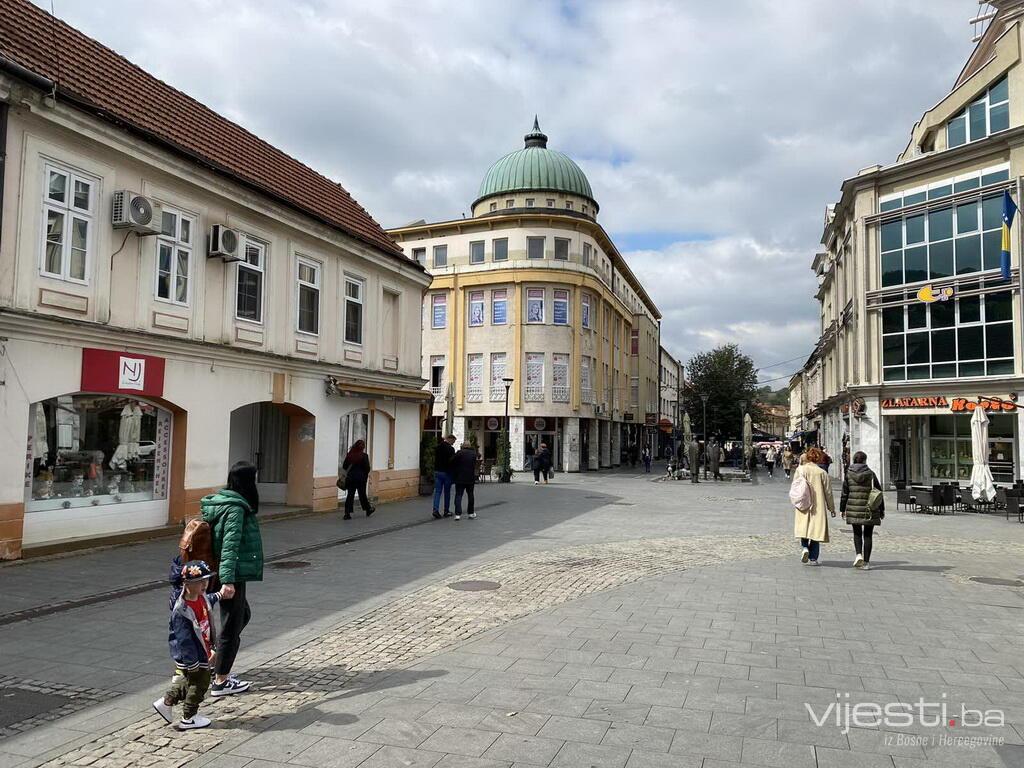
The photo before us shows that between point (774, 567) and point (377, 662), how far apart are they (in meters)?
6.77

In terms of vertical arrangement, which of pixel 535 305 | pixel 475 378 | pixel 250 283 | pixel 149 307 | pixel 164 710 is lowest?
pixel 164 710

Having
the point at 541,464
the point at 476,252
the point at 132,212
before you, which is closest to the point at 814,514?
the point at 132,212

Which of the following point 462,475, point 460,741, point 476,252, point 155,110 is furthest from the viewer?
point 476,252

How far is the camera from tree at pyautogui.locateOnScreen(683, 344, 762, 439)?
56344mm

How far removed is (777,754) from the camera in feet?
13.7

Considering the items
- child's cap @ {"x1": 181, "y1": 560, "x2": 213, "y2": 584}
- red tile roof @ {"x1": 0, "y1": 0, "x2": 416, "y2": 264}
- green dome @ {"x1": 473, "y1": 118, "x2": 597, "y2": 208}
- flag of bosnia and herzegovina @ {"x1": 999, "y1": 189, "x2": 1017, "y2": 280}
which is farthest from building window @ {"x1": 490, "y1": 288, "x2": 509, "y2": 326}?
child's cap @ {"x1": 181, "y1": 560, "x2": 213, "y2": 584}

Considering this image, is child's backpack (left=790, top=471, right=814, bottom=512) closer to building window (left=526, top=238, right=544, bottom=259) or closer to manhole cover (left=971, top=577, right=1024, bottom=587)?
manhole cover (left=971, top=577, right=1024, bottom=587)

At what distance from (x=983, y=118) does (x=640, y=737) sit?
29.9 meters

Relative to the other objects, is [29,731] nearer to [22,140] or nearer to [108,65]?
[22,140]

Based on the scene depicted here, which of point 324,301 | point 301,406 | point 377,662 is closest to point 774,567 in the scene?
point 377,662

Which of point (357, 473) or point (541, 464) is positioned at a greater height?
point (357, 473)

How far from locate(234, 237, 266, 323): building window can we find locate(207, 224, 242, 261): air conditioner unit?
0.55 meters

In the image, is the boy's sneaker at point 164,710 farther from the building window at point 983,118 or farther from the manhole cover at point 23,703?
the building window at point 983,118

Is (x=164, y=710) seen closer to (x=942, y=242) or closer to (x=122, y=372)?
(x=122, y=372)
